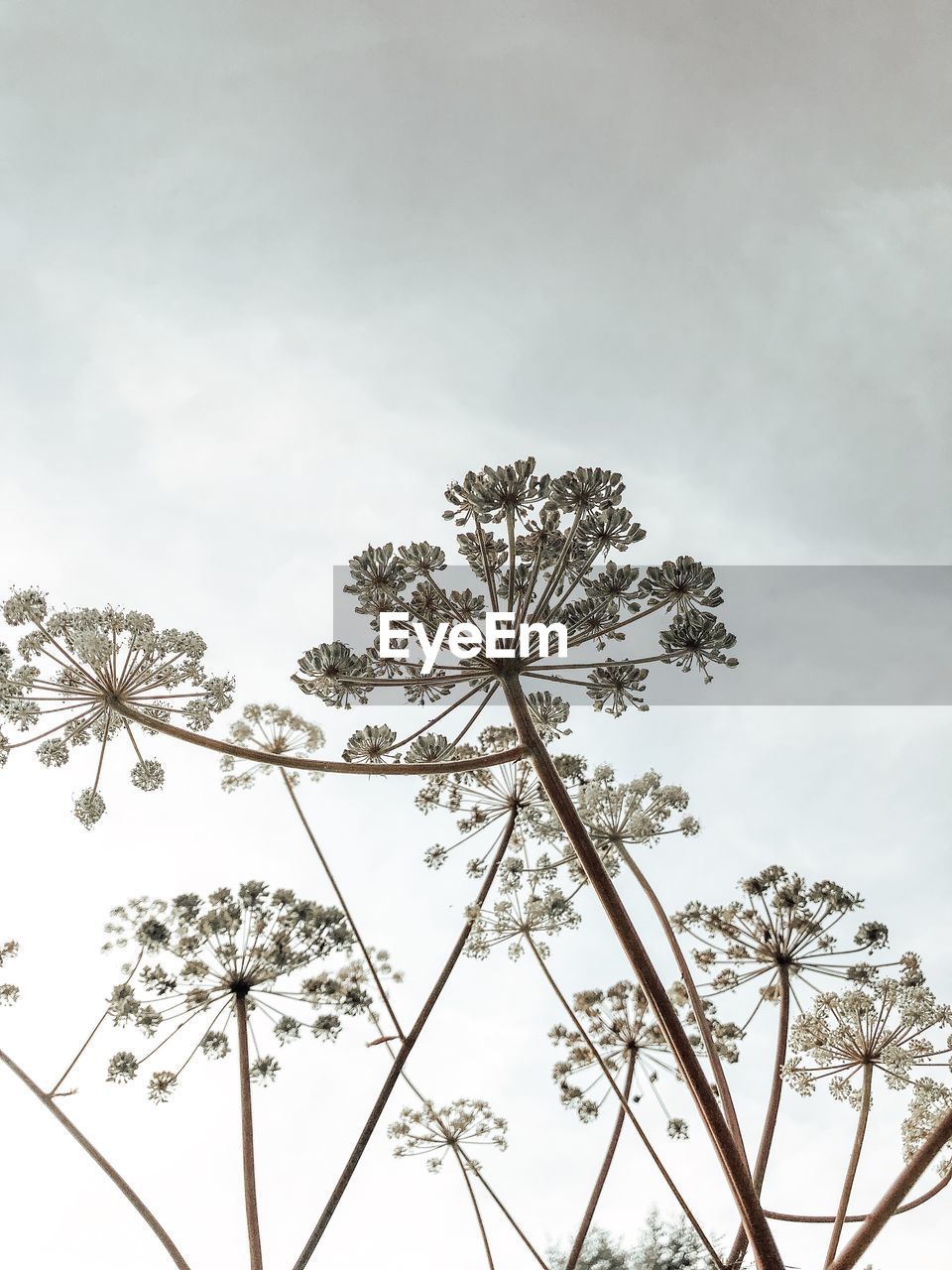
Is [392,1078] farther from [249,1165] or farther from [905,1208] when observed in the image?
[905,1208]

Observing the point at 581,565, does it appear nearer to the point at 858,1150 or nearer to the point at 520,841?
the point at 520,841

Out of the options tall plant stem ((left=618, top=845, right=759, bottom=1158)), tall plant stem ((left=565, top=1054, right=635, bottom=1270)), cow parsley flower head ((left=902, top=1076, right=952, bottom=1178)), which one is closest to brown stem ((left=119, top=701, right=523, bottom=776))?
tall plant stem ((left=618, top=845, right=759, bottom=1158))

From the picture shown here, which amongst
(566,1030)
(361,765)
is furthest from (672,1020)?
(566,1030)

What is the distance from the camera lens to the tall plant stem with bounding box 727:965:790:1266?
19.8 ft

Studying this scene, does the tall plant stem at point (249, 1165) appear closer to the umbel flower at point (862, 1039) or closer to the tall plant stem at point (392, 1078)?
the tall plant stem at point (392, 1078)

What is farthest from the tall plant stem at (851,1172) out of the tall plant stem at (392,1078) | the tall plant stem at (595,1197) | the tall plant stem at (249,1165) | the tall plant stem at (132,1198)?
the tall plant stem at (132,1198)

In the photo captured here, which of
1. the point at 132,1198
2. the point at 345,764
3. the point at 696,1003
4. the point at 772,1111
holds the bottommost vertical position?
the point at 132,1198

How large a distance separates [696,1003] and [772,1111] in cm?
125

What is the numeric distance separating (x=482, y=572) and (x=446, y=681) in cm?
92

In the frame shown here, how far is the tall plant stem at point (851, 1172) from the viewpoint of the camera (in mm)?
5082

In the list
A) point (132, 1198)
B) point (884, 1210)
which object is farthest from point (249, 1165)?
point (884, 1210)

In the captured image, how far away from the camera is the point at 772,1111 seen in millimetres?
6293

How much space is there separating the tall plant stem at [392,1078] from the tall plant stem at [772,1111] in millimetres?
2554

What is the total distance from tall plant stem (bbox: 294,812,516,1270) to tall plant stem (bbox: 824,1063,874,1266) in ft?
9.67
